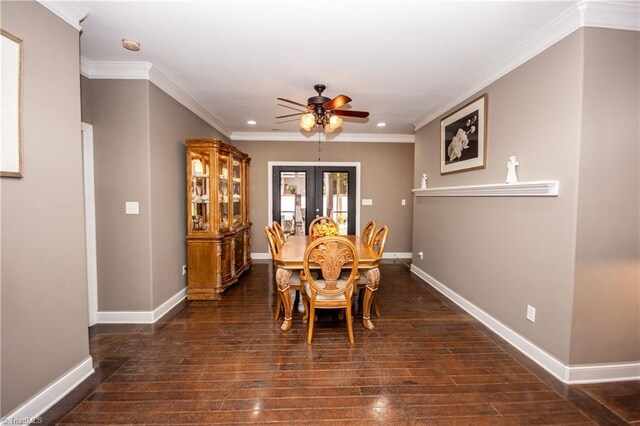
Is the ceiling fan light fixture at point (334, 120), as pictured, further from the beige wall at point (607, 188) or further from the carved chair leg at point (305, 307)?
the beige wall at point (607, 188)

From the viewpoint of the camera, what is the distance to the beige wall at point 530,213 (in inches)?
83.7

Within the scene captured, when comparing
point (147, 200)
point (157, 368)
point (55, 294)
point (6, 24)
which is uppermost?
point (6, 24)

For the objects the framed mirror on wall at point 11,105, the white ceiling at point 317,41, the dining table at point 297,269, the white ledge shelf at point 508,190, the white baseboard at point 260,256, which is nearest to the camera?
the framed mirror on wall at point 11,105

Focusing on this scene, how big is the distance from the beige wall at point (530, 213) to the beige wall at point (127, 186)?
3492 millimetres

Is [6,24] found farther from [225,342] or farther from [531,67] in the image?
[531,67]

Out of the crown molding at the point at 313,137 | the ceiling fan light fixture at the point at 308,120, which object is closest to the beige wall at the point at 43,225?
the ceiling fan light fixture at the point at 308,120

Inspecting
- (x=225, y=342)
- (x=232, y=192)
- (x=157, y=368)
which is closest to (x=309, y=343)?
(x=225, y=342)

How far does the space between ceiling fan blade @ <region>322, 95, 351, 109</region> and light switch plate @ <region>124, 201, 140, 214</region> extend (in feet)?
7.22

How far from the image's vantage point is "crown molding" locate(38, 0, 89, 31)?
186cm

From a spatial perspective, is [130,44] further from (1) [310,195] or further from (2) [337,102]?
(1) [310,195]

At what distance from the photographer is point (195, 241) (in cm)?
382

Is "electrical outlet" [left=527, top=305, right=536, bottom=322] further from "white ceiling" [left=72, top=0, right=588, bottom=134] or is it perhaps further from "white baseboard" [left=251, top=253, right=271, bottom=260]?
"white baseboard" [left=251, top=253, right=271, bottom=260]

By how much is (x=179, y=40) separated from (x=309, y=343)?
2.85 meters

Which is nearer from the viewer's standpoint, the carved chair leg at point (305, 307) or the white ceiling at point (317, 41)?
the white ceiling at point (317, 41)
